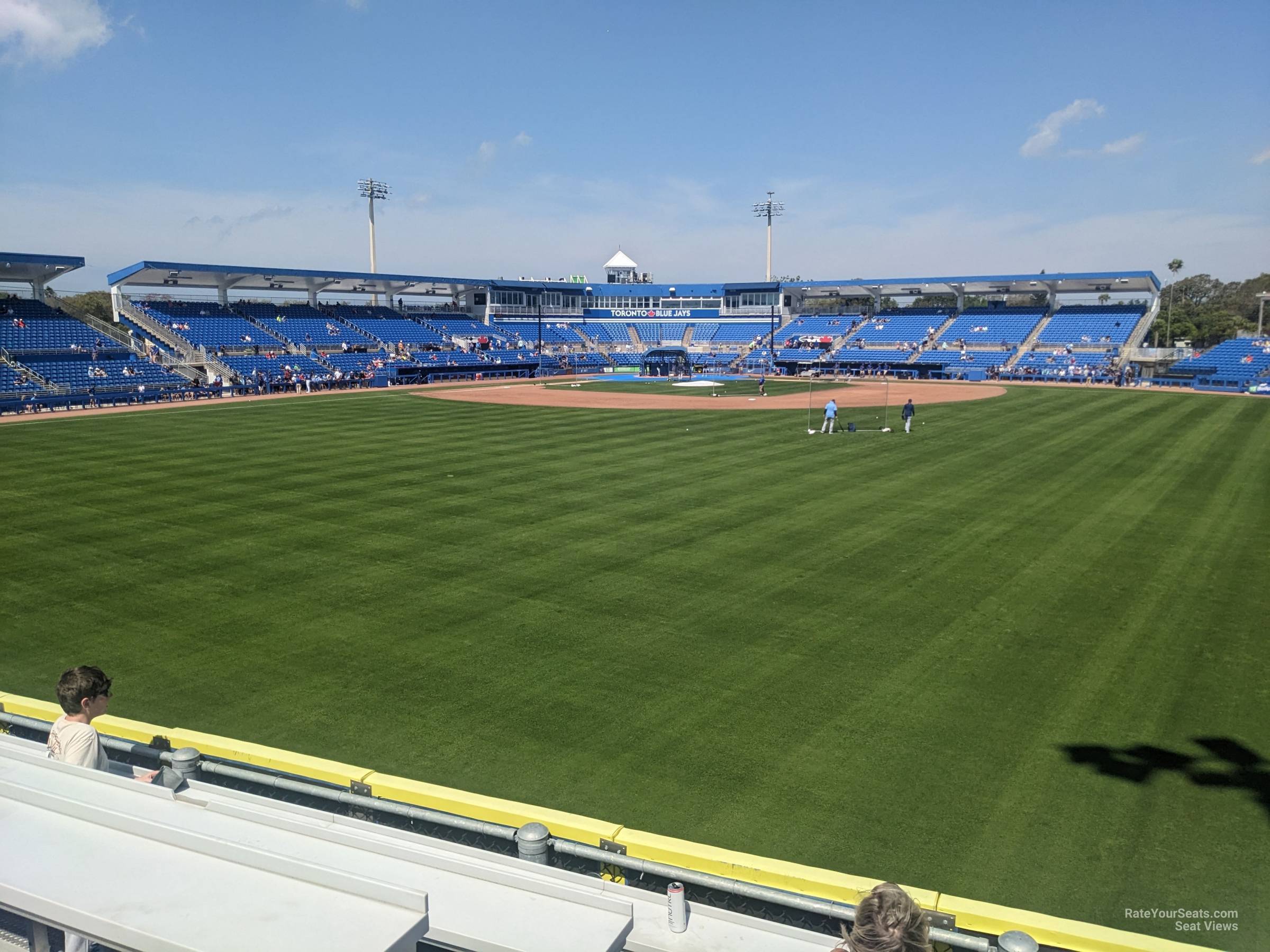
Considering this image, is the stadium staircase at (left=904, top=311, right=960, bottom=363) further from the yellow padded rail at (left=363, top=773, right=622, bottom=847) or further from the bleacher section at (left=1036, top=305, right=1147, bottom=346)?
the yellow padded rail at (left=363, top=773, right=622, bottom=847)

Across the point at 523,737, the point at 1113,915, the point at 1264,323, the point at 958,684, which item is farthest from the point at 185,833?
the point at 1264,323

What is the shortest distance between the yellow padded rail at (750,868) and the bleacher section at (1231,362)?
215 ft

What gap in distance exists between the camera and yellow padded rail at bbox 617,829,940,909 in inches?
164

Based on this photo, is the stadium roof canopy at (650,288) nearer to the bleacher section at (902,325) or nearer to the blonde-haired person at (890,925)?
the bleacher section at (902,325)

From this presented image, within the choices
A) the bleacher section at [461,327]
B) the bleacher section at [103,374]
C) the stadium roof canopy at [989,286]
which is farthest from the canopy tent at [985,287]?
the bleacher section at [103,374]

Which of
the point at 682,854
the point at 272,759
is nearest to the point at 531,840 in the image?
the point at 682,854

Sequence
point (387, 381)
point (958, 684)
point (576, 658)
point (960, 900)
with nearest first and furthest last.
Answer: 1. point (960, 900)
2. point (958, 684)
3. point (576, 658)
4. point (387, 381)

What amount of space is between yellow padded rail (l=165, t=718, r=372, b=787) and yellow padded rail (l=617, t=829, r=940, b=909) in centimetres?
187

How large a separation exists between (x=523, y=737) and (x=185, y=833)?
18.9 feet

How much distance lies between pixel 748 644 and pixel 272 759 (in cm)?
680

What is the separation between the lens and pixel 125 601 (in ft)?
41.8

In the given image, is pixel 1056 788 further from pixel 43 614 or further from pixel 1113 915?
pixel 43 614

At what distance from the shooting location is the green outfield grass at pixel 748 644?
7242 millimetres

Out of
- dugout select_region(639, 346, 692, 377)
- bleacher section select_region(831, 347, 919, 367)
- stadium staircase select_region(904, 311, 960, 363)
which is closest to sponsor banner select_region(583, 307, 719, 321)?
dugout select_region(639, 346, 692, 377)
